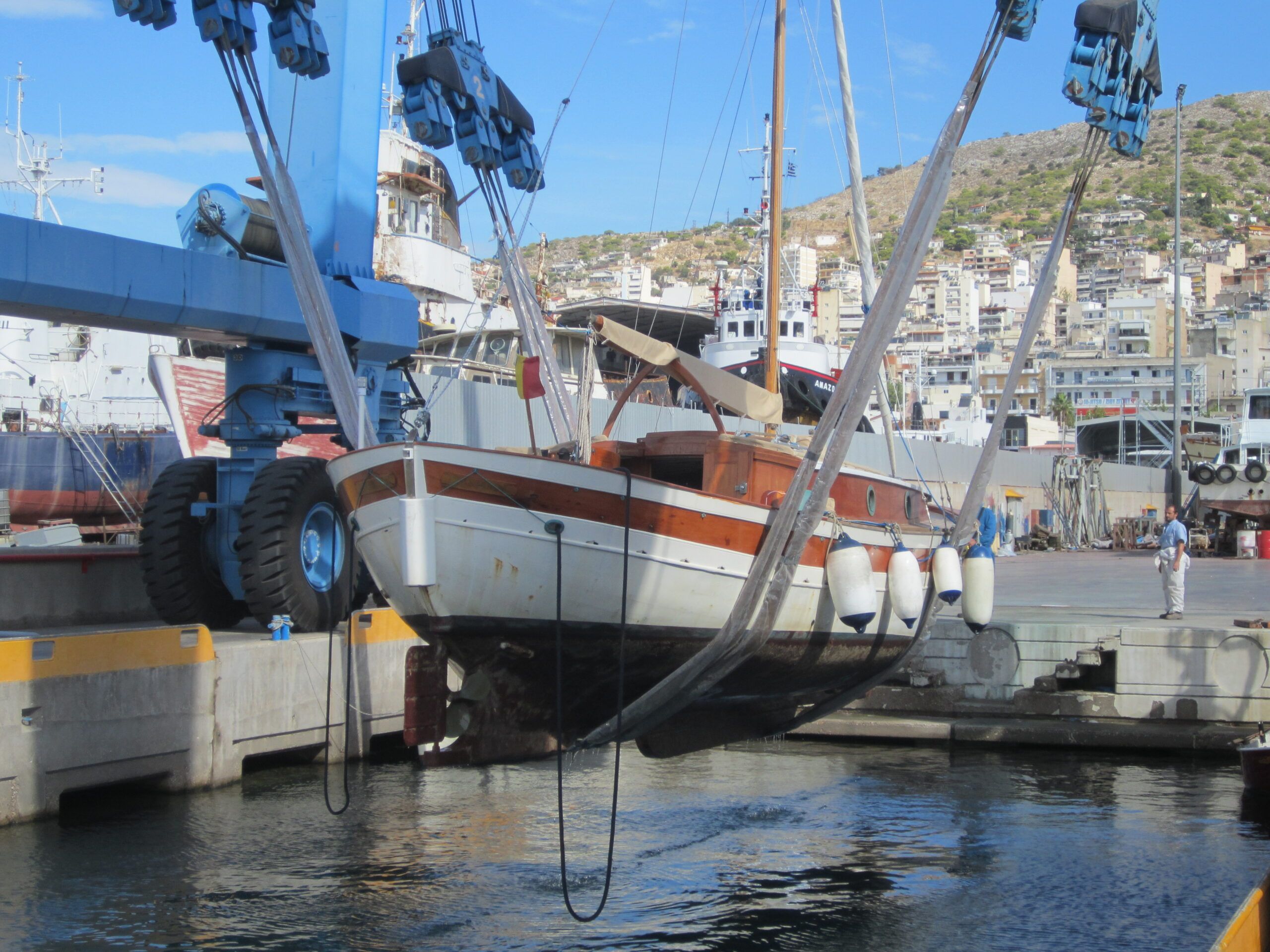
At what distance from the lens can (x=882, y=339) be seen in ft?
28.5

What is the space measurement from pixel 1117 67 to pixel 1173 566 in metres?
6.49

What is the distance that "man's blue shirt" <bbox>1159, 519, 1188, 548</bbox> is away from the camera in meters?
14.4

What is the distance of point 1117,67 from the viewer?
32.8ft

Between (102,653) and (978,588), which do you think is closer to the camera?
(102,653)

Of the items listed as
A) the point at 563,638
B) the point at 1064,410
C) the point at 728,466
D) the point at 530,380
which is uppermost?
the point at 1064,410

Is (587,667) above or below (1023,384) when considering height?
below

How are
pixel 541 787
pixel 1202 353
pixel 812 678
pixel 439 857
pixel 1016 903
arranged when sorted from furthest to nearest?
1. pixel 1202 353
2. pixel 541 787
3. pixel 812 678
4. pixel 439 857
5. pixel 1016 903

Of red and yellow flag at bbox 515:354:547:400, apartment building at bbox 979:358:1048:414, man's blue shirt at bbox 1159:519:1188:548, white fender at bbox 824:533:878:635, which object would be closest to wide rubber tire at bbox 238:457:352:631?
red and yellow flag at bbox 515:354:547:400

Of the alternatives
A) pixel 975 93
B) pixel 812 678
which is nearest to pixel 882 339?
pixel 975 93

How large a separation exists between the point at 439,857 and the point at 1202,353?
10126cm

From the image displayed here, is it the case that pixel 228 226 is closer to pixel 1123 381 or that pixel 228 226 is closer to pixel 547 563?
pixel 547 563

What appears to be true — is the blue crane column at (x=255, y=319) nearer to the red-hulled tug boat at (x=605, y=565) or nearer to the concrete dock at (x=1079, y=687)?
the red-hulled tug boat at (x=605, y=565)

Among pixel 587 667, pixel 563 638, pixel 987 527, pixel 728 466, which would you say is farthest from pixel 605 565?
pixel 987 527

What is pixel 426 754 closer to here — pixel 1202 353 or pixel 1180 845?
pixel 1180 845
